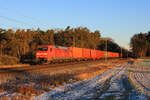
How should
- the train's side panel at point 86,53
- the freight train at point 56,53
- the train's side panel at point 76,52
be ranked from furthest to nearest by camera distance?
the train's side panel at point 86,53
the train's side panel at point 76,52
the freight train at point 56,53

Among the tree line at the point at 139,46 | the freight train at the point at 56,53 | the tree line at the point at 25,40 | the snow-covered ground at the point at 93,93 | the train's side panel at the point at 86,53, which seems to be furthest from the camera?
the tree line at the point at 139,46

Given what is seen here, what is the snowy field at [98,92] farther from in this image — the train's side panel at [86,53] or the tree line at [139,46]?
the tree line at [139,46]

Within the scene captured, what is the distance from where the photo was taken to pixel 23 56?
174ft

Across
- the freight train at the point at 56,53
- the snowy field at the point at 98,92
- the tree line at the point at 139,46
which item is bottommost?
the snowy field at the point at 98,92

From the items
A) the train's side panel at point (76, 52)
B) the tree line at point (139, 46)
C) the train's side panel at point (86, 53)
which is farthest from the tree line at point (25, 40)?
the tree line at point (139, 46)

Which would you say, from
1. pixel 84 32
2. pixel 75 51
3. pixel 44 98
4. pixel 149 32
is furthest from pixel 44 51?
pixel 149 32

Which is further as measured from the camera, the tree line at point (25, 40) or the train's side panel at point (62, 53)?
the tree line at point (25, 40)

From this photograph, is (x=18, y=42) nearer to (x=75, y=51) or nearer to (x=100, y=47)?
(x=75, y=51)

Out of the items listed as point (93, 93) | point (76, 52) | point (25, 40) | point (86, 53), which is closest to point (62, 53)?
point (76, 52)

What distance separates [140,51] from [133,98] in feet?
357

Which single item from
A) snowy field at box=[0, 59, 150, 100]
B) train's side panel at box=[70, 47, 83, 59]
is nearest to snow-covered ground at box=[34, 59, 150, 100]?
snowy field at box=[0, 59, 150, 100]

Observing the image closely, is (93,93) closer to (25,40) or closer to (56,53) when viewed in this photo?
(56,53)

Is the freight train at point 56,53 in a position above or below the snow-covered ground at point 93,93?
above

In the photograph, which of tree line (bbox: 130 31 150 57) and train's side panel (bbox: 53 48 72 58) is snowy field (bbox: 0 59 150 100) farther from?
tree line (bbox: 130 31 150 57)
